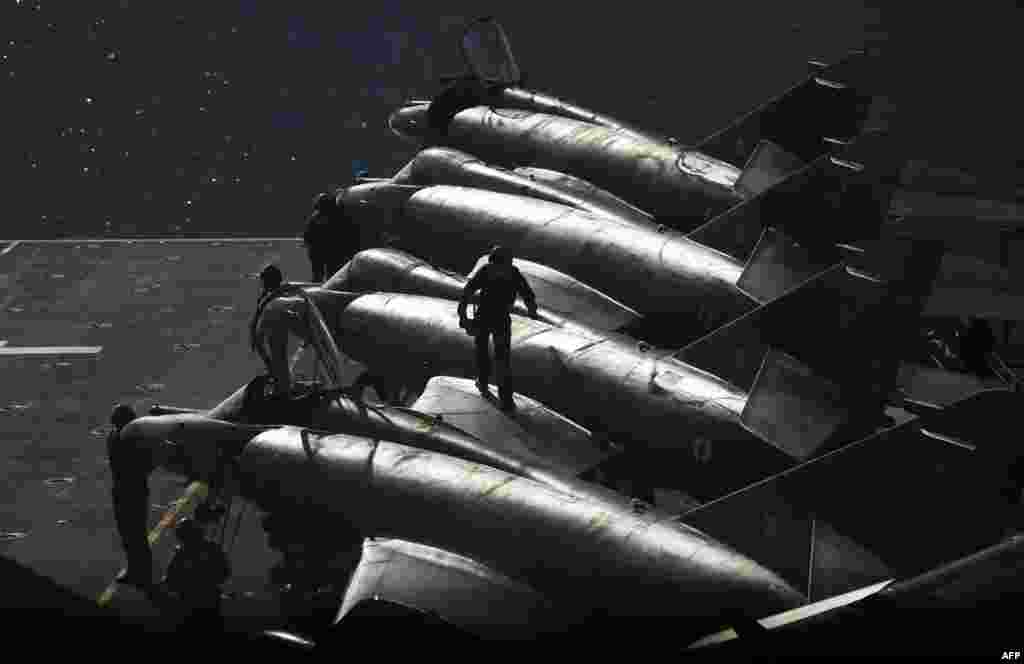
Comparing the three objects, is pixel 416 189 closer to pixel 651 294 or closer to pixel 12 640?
pixel 651 294

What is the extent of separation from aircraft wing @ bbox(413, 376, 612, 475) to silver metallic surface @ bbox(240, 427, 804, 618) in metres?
2.38

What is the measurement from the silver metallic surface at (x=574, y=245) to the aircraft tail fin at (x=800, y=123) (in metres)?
8.95

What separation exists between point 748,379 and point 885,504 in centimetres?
733

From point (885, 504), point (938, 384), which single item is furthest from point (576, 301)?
point (885, 504)

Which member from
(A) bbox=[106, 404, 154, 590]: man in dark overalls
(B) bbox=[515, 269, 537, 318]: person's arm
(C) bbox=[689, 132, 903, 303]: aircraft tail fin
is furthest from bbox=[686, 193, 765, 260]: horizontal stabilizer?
(A) bbox=[106, 404, 154, 590]: man in dark overalls

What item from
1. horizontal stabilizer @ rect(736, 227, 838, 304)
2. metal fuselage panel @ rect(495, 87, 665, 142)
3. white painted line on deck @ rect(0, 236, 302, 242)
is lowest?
white painted line on deck @ rect(0, 236, 302, 242)

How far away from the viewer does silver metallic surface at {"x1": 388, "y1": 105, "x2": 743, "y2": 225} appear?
36.7m

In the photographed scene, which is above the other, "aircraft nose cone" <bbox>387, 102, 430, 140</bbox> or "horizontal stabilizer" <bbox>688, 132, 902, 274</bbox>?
"horizontal stabilizer" <bbox>688, 132, 902, 274</bbox>

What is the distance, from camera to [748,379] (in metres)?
26.3

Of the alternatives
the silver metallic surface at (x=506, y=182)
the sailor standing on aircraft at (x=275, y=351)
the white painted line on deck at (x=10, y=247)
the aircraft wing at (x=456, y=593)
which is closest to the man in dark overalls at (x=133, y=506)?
the sailor standing on aircraft at (x=275, y=351)

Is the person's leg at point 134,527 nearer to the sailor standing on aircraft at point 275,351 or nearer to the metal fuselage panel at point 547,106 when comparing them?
the sailor standing on aircraft at point 275,351

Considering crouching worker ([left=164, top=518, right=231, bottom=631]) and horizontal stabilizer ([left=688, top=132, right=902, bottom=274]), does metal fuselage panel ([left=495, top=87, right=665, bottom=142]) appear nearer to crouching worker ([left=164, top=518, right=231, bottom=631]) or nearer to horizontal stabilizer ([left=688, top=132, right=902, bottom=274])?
horizontal stabilizer ([left=688, top=132, right=902, bottom=274])

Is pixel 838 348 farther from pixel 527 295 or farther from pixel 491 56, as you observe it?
pixel 491 56

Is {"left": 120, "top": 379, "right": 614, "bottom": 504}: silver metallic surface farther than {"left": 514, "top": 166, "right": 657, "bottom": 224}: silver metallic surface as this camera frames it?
No
